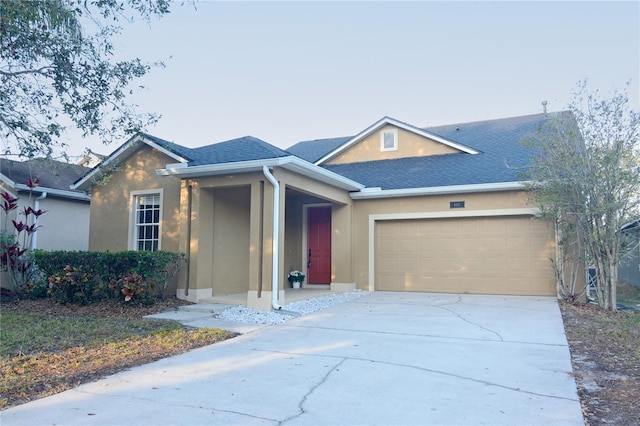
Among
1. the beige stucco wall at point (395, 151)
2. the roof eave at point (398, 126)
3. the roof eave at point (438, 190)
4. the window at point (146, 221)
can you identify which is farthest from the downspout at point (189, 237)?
the beige stucco wall at point (395, 151)

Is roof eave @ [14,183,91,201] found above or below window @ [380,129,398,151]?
below

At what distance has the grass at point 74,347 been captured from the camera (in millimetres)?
4465

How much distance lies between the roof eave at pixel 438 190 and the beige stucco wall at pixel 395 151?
11.1 feet

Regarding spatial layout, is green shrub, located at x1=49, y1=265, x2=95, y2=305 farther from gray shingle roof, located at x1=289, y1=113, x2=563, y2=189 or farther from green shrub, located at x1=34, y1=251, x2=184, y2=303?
gray shingle roof, located at x1=289, y1=113, x2=563, y2=189

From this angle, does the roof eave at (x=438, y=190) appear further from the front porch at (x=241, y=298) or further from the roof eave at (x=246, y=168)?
the front porch at (x=241, y=298)

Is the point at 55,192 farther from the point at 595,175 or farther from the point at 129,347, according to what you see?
the point at 595,175

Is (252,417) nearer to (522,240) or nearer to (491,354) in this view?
(491,354)

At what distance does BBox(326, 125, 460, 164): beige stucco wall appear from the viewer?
1470cm

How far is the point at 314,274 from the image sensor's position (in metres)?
13.3

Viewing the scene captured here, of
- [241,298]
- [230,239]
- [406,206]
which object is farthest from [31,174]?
[406,206]

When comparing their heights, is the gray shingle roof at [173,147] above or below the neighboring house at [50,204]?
above

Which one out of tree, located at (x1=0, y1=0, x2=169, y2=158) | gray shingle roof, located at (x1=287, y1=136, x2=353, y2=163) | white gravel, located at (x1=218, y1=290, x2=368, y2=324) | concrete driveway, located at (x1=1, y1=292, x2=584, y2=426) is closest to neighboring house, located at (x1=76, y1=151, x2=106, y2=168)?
tree, located at (x1=0, y1=0, x2=169, y2=158)

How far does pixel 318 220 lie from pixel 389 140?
165 inches

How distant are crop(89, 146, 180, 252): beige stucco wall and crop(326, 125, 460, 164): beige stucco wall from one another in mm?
7057
